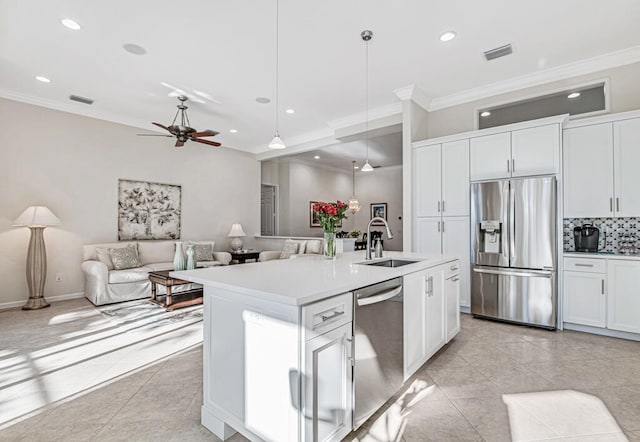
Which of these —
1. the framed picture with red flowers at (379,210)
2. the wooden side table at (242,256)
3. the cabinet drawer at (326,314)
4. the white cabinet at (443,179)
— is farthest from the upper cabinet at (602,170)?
the framed picture with red flowers at (379,210)

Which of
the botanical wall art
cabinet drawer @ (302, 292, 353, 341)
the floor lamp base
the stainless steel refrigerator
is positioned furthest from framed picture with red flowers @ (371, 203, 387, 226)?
cabinet drawer @ (302, 292, 353, 341)

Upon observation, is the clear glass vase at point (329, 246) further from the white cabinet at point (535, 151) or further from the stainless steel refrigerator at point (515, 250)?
the white cabinet at point (535, 151)

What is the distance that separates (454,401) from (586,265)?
95.9 inches

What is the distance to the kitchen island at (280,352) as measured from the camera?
1.40 m

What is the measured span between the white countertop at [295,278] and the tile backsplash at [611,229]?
8.46 feet

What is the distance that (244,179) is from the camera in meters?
7.54

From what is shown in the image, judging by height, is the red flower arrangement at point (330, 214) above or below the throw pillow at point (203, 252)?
above

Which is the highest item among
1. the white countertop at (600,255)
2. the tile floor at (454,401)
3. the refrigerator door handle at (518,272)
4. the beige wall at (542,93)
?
the beige wall at (542,93)

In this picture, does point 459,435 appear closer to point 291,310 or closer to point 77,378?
point 291,310

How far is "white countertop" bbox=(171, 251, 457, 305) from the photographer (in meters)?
1.44

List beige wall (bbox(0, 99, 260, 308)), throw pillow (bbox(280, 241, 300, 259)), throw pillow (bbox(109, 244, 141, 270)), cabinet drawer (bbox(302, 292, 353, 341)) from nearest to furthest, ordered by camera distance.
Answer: cabinet drawer (bbox(302, 292, 353, 341)), beige wall (bbox(0, 99, 260, 308)), throw pillow (bbox(109, 244, 141, 270)), throw pillow (bbox(280, 241, 300, 259))

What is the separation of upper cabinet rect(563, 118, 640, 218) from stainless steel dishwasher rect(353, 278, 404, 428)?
284cm

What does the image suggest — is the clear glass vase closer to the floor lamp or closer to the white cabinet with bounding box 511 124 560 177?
the white cabinet with bounding box 511 124 560 177

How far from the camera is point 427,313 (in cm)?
245
